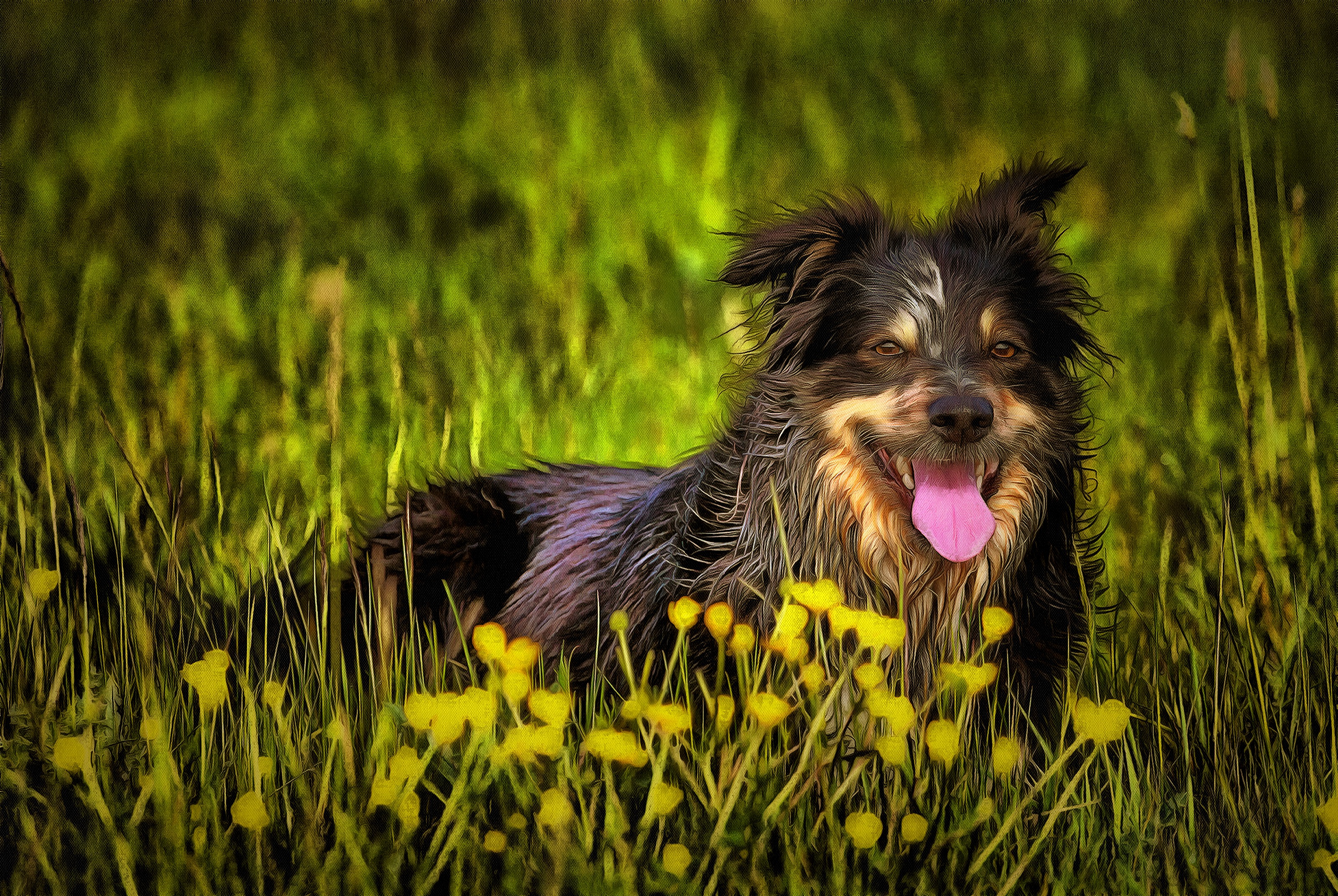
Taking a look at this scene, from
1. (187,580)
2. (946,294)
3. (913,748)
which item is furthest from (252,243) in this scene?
(913,748)

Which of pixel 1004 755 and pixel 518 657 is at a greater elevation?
pixel 518 657

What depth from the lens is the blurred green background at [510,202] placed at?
369cm

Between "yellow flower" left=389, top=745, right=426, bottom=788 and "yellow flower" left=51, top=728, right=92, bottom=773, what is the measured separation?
0.60 metres

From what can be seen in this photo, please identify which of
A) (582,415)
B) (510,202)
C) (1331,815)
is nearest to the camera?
(1331,815)

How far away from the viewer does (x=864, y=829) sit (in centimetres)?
235

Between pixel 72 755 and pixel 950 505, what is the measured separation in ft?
7.45

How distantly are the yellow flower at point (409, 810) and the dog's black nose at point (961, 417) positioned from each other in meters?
1.62

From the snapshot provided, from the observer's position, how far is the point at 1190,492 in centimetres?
389

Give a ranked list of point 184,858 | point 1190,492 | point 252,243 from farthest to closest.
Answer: point 252,243, point 1190,492, point 184,858

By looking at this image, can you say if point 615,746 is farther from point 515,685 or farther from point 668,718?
point 515,685

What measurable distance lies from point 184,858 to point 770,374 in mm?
2052

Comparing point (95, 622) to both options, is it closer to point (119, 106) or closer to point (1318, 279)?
point (119, 106)

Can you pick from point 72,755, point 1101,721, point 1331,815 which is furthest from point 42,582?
point 1331,815

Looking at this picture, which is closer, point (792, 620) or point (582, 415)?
point (792, 620)
